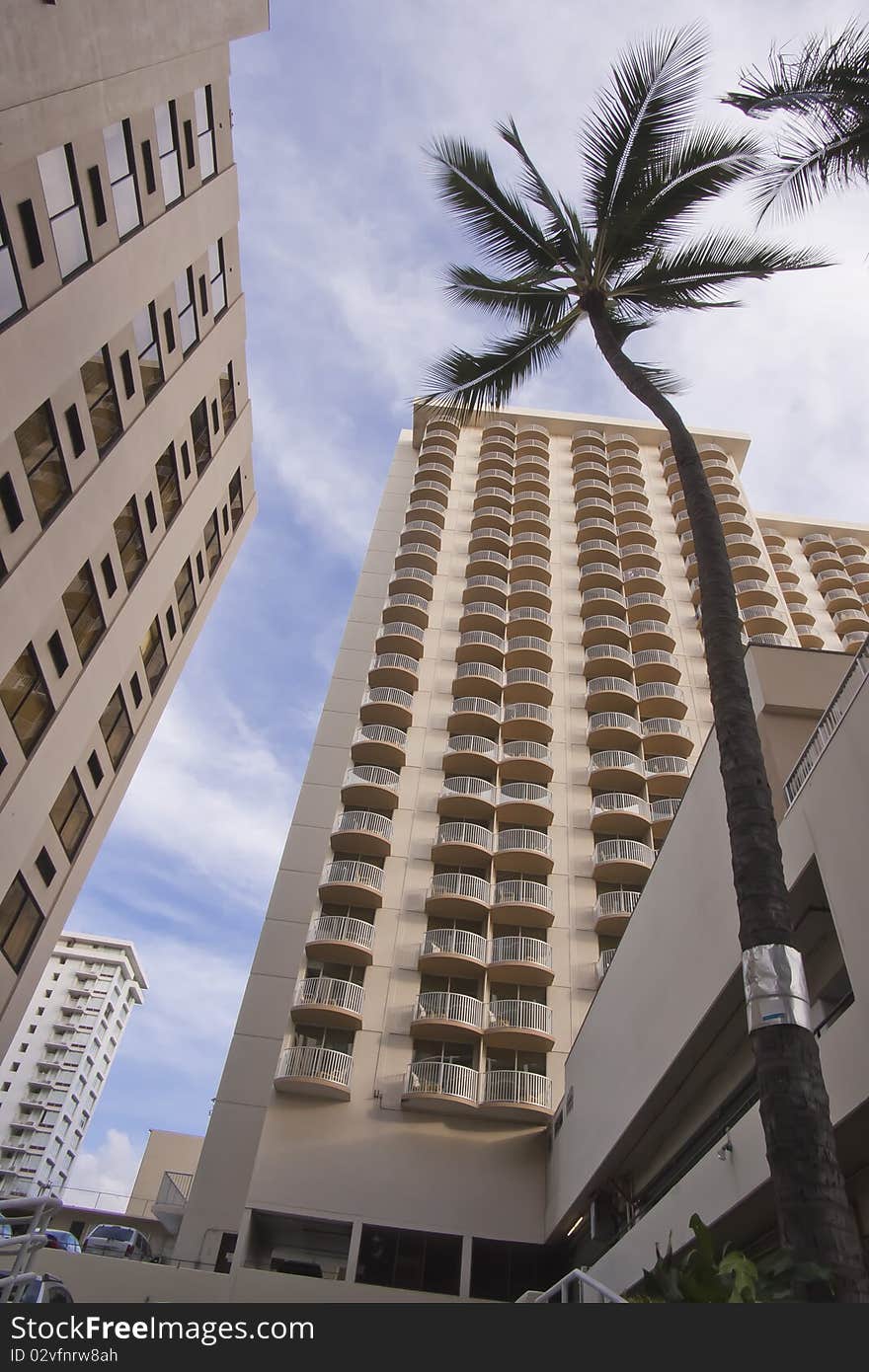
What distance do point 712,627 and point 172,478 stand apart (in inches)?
877

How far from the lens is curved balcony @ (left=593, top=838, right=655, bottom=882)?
30.4 m

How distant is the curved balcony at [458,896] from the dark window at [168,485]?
14380mm

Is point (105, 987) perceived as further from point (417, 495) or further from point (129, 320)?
point (129, 320)

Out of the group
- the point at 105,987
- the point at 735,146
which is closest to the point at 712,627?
the point at 735,146

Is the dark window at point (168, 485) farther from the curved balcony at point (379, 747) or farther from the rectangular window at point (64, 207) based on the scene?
the curved balcony at point (379, 747)

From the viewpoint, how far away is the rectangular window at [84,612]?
75.7ft

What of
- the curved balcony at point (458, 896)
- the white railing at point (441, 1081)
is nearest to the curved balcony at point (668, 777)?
the curved balcony at point (458, 896)

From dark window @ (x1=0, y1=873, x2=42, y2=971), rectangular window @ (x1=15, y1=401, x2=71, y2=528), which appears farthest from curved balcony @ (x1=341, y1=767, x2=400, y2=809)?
rectangular window @ (x1=15, y1=401, x2=71, y2=528)

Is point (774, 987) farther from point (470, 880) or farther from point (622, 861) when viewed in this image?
point (622, 861)

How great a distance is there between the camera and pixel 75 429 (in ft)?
72.3

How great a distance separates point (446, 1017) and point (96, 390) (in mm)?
19474

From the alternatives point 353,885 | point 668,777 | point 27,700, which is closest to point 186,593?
point 27,700

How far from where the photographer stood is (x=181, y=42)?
2353cm

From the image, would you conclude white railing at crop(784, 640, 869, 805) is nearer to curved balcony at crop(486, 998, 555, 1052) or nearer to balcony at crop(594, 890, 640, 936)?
curved balcony at crop(486, 998, 555, 1052)
